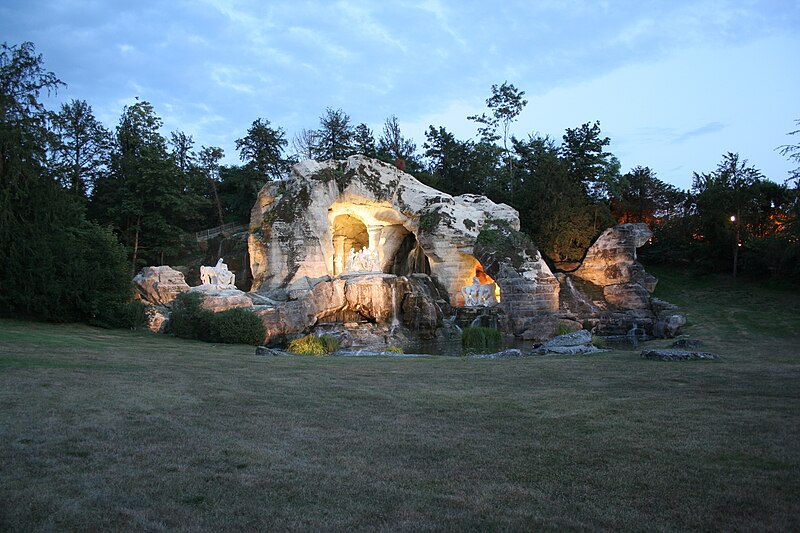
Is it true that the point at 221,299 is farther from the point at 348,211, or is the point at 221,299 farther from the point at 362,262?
the point at 348,211

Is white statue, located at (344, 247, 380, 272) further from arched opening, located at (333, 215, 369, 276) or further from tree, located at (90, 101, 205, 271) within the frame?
tree, located at (90, 101, 205, 271)

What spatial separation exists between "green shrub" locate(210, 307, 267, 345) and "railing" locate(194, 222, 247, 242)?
21.1 metres

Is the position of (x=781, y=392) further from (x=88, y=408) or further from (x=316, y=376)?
(x=88, y=408)

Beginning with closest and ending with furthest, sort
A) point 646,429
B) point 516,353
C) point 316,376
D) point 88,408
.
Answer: point 646,429 < point 88,408 < point 316,376 < point 516,353

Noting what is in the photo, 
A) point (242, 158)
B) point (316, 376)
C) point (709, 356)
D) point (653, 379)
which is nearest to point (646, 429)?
point (653, 379)

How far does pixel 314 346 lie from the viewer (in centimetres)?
1712

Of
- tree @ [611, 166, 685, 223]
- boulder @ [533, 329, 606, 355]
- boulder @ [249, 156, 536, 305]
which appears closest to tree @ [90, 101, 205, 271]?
boulder @ [249, 156, 536, 305]

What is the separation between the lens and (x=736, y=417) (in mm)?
5395

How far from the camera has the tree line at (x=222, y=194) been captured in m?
17.0

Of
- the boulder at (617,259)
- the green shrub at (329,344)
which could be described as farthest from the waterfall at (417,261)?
the green shrub at (329,344)

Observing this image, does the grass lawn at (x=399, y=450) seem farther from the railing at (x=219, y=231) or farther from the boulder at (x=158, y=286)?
the railing at (x=219, y=231)

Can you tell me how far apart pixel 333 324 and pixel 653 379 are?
1644 cm

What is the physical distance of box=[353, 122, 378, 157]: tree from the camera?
1699 inches

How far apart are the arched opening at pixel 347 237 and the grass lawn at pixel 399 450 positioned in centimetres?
2659
